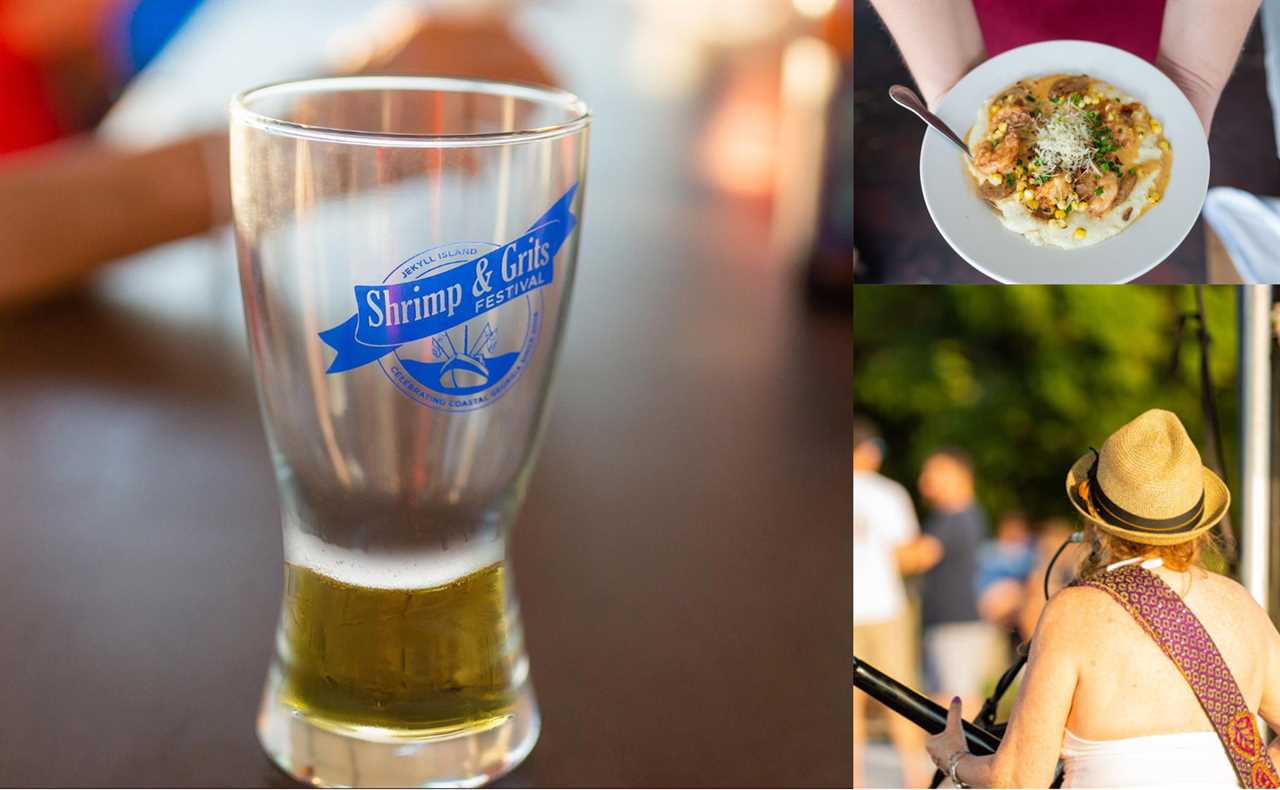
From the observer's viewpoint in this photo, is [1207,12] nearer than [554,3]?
Yes

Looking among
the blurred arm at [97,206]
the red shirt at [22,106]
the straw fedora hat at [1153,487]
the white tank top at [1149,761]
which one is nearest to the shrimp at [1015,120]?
the straw fedora hat at [1153,487]

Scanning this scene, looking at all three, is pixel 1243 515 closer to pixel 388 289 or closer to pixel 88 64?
pixel 388 289

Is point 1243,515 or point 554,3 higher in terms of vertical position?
point 554,3

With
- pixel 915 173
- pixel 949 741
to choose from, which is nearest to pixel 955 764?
pixel 949 741

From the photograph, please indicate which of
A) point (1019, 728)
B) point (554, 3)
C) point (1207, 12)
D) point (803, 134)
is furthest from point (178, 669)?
point (554, 3)

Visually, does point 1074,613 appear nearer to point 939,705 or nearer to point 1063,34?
point 939,705

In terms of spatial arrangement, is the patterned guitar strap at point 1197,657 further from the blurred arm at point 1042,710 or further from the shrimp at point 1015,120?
the shrimp at point 1015,120
